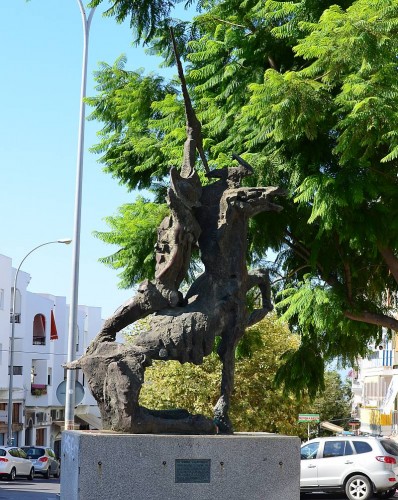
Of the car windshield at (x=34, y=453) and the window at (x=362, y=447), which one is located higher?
the window at (x=362, y=447)

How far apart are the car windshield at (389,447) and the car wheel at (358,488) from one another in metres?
0.83

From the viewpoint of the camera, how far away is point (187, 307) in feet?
36.2

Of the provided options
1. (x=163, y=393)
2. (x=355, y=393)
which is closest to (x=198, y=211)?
(x=163, y=393)

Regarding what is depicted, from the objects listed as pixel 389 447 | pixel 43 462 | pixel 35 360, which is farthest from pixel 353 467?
pixel 35 360

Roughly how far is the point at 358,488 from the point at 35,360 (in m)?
45.9

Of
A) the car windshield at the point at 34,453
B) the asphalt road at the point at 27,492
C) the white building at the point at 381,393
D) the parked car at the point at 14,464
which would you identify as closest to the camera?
the asphalt road at the point at 27,492

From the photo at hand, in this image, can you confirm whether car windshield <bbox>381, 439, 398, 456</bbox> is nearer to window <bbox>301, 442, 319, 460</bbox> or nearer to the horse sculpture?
window <bbox>301, 442, 319, 460</bbox>

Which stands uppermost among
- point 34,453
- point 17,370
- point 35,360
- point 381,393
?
point 35,360

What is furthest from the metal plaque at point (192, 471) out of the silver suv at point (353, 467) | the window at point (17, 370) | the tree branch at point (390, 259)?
the window at point (17, 370)

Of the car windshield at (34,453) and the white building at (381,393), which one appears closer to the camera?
the car windshield at (34,453)

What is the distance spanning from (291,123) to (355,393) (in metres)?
66.7

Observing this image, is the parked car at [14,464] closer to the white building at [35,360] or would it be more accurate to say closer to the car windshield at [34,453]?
the car windshield at [34,453]

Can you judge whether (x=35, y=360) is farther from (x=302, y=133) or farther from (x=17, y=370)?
(x=302, y=133)

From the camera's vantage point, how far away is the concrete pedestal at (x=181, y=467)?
9773mm
